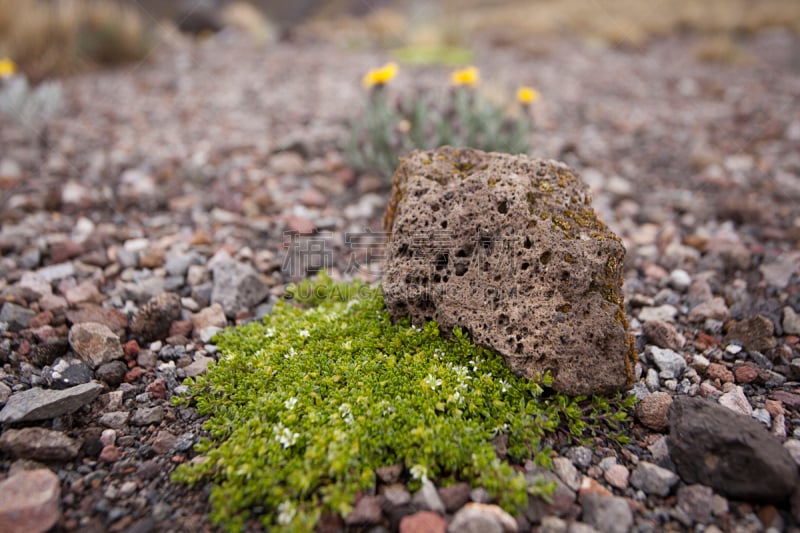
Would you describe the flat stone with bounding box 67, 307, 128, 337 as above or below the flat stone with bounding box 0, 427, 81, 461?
above

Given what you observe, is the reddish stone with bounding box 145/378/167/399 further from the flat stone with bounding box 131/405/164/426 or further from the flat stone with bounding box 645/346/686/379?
the flat stone with bounding box 645/346/686/379

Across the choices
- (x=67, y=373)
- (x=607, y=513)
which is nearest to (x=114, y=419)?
(x=67, y=373)

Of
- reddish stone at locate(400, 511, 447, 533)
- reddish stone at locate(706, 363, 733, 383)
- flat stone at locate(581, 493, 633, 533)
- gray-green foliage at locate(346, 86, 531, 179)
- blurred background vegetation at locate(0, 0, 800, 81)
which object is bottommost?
flat stone at locate(581, 493, 633, 533)

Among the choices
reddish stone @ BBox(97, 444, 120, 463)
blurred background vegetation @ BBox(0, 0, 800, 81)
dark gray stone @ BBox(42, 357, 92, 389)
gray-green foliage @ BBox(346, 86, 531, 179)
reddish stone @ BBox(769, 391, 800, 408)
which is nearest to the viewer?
reddish stone @ BBox(97, 444, 120, 463)

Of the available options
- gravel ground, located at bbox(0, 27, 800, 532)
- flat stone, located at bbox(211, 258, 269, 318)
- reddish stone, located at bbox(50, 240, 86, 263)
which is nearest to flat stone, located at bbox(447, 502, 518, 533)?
gravel ground, located at bbox(0, 27, 800, 532)

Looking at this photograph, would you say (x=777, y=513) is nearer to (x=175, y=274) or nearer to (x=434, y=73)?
(x=175, y=274)

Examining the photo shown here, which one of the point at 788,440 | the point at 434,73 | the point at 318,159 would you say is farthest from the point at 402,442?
the point at 434,73
